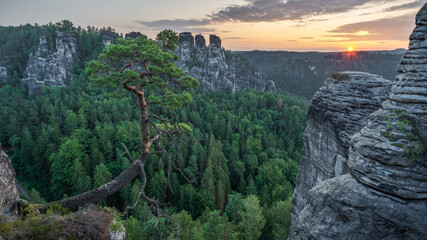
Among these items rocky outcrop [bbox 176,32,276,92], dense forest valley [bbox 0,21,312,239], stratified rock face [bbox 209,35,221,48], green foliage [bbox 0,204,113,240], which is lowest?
dense forest valley [bbox 0,21,312,239]

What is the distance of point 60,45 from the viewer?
77562 mm

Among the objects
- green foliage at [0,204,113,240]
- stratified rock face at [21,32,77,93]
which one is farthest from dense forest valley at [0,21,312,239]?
green foliage at [0,204,113,240]

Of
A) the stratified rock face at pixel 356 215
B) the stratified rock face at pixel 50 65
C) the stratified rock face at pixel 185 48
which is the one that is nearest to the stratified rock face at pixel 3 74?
the stratified rock face at pixel 50 65

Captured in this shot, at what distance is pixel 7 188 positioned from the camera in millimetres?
6793

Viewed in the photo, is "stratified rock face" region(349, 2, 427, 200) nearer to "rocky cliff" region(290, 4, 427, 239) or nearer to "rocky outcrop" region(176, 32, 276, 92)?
"rocky cliff" region(290, 4, 427, 239)

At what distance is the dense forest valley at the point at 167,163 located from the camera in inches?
853

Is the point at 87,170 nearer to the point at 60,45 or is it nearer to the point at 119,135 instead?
the point at 119,135

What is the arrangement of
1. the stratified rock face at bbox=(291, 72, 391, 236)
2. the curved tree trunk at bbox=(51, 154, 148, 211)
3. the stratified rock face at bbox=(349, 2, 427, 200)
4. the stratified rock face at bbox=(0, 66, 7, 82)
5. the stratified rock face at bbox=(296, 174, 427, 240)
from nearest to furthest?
the stratified rock face at bbox=(296, 174, 427, 240)
the stratified rock face at bbox=(349, 2, 427, 200)
the curved tree trunk at bbox=(51, 154, 148, 211)
the stratified rock face at bbox=(291, 72, 391, 236)
the stratified rock face at bbox=(0, 66, 7, 82)

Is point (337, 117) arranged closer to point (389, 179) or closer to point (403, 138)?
point (403, 138)

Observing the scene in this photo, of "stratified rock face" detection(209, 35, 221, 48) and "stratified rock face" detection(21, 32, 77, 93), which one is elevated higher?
"stratified rock face" detection(209, 35, 221, 48)

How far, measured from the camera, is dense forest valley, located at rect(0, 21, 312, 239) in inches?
853

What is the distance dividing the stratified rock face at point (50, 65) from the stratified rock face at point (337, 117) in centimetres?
7982

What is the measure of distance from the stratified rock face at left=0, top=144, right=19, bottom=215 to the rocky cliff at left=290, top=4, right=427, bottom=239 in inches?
351

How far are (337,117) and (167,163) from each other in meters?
25.0
